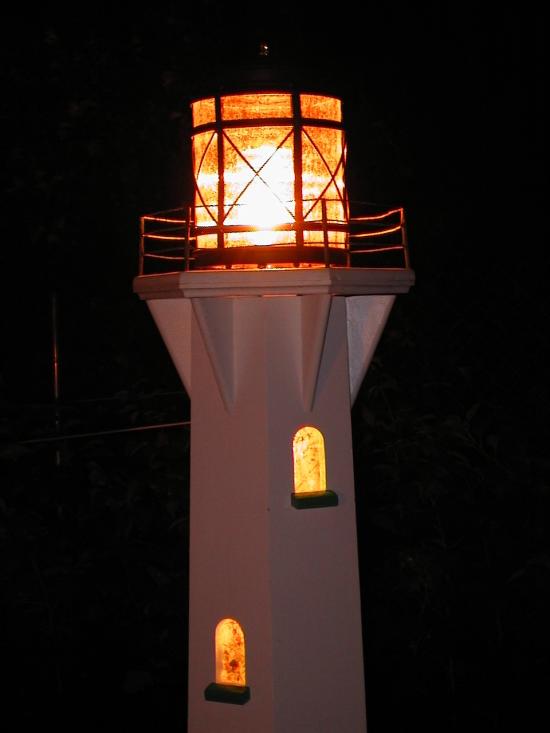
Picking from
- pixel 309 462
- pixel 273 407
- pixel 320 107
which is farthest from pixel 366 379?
pixel 320 107

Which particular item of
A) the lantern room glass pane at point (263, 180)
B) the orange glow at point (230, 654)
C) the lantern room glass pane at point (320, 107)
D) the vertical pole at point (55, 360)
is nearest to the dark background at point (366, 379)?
the vertical pole at point (55, 360)

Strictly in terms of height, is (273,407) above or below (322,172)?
below

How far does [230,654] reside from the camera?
9.93 ft

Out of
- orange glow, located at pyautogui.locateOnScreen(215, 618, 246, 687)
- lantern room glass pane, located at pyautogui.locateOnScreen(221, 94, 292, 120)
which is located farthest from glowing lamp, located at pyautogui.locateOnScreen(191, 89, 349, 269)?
orange glow, located at pyautogui.locateOnScreen(215, 618, 246, 687)

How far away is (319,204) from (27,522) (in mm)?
2206

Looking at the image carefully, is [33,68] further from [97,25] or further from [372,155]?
[372,155]

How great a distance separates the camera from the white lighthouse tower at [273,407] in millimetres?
2842

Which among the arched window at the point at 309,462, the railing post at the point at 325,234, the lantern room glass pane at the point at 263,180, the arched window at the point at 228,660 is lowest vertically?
the arched window at the point at 228,660

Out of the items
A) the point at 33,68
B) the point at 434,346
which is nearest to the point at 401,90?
the point at 434,346

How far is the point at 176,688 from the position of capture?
455 centimetres

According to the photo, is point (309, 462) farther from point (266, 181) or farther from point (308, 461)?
point (266, 181)

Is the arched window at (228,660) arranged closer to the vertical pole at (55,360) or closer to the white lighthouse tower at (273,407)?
the white lighthouse tower at (273,407)

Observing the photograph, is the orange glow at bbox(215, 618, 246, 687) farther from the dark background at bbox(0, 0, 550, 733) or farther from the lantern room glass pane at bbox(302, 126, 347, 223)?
the dark background at bbox(0, 0, 550, 733)

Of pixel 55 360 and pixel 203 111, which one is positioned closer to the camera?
pixel 203 111
